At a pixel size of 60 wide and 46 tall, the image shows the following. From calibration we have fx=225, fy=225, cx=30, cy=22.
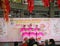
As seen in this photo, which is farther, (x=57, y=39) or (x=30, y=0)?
(x=57, y=39)

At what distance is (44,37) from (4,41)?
123cm

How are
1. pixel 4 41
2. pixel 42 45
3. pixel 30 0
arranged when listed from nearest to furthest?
pixel 30 0 → pixel 42 45 → pixel 4 41

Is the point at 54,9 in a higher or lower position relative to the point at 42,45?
higher

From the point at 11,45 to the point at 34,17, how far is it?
3.72 ft

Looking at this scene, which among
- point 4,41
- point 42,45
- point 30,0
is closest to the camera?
point 30,0

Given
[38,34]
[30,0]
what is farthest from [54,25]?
[30,0]

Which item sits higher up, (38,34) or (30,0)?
(30,0)

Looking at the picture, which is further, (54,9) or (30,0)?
(54,9)

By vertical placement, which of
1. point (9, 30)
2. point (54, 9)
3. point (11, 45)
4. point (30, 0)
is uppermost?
point (30, 0)

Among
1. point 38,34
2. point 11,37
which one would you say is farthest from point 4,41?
point 38,34

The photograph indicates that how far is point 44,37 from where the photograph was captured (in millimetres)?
6898

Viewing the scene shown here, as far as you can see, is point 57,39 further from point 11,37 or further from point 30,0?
point 30,0

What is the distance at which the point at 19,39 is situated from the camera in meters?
6.89

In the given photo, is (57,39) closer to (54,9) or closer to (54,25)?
(54,25)
